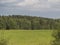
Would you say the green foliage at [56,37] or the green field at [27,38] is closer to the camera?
the green foliage at [56,37]

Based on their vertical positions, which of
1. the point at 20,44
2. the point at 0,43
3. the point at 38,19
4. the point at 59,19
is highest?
the point at 59,19

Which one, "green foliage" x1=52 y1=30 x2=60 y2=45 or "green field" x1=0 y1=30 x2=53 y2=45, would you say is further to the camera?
"green field" x1=0 y1=30 x2=53 y2=45

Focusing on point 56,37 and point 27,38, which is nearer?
point 56,37

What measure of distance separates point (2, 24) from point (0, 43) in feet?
166

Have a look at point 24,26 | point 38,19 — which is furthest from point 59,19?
point 38,19

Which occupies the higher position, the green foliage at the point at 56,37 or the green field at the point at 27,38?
the green foliage at the point at 56,37

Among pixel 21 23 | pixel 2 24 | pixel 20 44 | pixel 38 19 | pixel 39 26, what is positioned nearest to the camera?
pixel 20 44

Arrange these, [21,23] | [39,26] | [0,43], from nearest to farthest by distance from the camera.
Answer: [0,43]
[39,26]
[21,23]

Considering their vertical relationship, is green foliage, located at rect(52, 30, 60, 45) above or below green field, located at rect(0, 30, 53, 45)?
above

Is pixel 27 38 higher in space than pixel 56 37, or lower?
lower

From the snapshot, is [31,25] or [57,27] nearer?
[57,27]

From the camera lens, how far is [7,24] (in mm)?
80688

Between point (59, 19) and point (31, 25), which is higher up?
point (59, 19)

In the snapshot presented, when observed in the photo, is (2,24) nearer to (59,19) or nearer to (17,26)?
(17,26)
